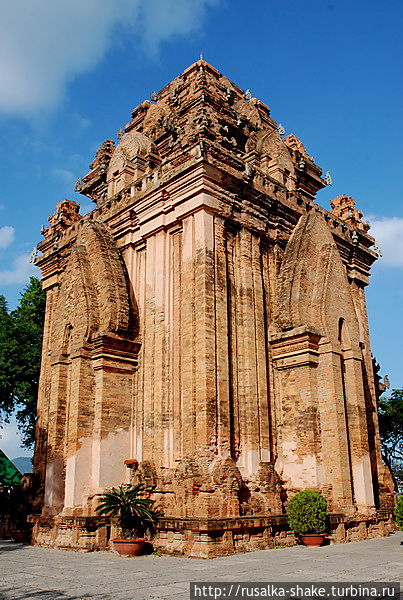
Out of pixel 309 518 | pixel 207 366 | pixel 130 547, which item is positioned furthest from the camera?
pixel 207 366

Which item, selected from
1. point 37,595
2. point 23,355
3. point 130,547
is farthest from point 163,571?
point 23,355

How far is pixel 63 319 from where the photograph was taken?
17.6 metres

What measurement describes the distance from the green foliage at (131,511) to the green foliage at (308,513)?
3293mm

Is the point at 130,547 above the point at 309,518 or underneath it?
underneath

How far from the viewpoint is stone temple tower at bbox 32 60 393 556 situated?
45.1 feet

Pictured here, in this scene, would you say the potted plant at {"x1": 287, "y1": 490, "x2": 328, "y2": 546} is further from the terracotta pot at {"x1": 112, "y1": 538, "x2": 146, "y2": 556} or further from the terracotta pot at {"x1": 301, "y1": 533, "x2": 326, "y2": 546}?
the terracotta pot at {"x1": 112, "y1": 538, "x2": 146, "y2": 556}

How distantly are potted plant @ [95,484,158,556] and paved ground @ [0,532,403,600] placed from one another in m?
0.36

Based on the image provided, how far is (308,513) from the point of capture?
13.2 metres

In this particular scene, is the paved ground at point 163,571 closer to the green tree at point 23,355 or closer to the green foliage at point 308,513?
the green foliage at point 308,513

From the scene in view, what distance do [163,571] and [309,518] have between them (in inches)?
179

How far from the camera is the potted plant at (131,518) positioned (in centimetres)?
1230

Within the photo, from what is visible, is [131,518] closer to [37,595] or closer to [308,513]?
[308,513]

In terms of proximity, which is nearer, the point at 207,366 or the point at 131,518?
the point at 131,518

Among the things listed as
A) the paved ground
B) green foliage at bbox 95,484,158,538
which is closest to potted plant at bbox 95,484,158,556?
green foliage at bbox 95,484,158,538
